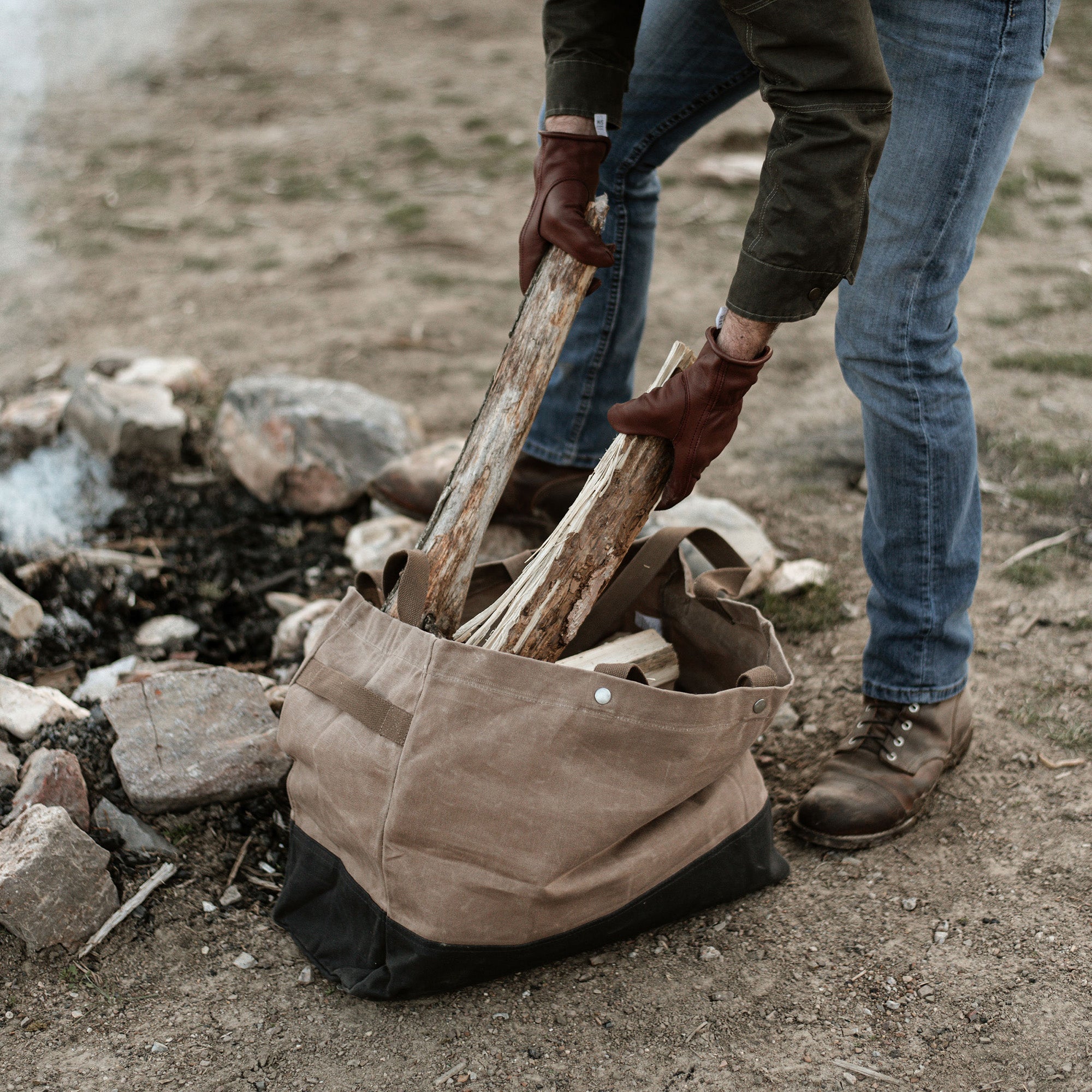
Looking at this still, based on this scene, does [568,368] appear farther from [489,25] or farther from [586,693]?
[489,25]

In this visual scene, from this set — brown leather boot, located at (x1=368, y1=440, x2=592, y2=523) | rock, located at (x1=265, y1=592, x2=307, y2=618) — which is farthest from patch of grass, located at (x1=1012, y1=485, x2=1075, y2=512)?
rock, located at (x1=265, y1=592, x2=307, y2=618)

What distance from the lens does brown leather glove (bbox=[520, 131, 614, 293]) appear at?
2.00 m

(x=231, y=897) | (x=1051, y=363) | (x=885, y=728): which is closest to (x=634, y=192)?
(x=885, y=728)

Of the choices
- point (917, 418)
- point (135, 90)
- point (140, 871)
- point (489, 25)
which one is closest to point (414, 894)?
point (140, 871)

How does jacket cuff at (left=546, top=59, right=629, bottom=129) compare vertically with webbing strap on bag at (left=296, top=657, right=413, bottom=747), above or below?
above

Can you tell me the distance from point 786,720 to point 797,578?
53 centimetres

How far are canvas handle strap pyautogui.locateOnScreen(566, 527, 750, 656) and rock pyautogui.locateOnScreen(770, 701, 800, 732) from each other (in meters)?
0.49

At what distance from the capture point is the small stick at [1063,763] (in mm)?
2154

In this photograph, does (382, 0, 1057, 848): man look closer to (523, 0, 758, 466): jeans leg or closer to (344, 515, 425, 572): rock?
(523, 0, 758, 466): jeans leg

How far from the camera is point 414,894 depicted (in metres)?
1.56

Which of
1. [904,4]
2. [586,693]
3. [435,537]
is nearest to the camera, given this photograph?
[586,693]

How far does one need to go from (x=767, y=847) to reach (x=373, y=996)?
74 centimetres

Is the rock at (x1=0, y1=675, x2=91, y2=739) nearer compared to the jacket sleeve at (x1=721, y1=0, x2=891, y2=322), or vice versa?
the jacket sleeve at (x1=721, y1=0, x2=891, y2=322)

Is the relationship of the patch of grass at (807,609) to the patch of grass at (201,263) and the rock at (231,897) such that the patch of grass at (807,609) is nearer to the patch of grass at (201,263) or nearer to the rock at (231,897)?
the rock at (231,897)
